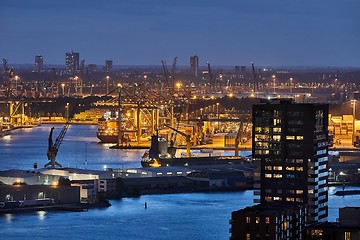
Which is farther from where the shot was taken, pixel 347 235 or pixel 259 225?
pixel 259 225

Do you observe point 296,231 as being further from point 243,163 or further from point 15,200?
point 243,163

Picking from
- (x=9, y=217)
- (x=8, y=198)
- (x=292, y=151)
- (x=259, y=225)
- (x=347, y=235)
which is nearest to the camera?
(x=347, y=235)

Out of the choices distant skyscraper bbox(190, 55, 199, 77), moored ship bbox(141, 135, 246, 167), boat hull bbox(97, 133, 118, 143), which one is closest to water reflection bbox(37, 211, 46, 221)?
moored ship bbox(141, 135, 246, 167)

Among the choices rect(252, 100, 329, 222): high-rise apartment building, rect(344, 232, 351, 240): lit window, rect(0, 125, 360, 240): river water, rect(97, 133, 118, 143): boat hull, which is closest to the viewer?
rect(344, 232, 351, 240): lit window

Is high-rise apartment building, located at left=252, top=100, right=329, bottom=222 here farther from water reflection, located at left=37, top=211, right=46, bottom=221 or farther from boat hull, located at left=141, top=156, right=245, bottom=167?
boat hull, located at left=141, top=156, right=245, bottom=167

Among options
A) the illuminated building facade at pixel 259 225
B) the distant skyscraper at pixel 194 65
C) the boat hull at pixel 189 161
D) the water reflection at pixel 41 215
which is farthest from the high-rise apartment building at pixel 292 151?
the distant skyscraper at pixel 194 65

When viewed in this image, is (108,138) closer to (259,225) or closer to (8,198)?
(8,198)

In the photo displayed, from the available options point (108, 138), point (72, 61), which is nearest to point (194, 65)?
point (72, 61)

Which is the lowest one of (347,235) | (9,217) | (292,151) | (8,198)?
(9,217)
